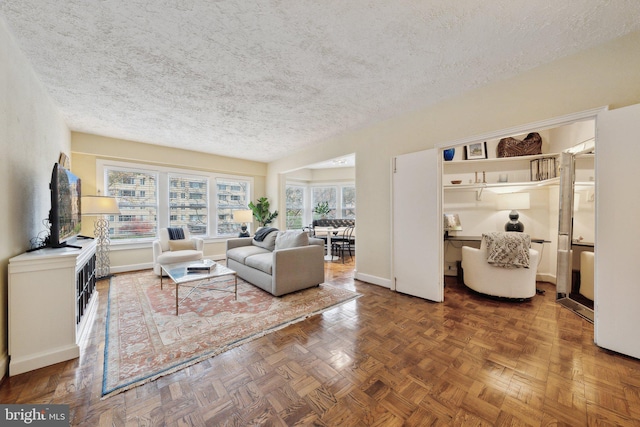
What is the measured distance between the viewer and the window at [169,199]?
184 inches

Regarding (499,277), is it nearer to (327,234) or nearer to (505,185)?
(505,185)

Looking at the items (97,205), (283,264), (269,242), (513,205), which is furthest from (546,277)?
(97,205)

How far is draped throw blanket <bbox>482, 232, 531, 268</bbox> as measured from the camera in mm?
2928

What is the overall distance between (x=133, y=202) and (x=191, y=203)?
1095mm

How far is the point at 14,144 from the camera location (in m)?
1.91

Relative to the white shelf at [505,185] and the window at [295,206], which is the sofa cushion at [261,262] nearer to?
the white shelf at [505,185]

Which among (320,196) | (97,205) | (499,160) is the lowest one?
(97,205)

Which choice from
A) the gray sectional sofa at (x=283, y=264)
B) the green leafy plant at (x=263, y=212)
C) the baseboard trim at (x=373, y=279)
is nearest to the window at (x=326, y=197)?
the green leafy plant at (x=263, y=212)

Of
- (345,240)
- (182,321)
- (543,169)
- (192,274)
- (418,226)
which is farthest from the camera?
(345,240)

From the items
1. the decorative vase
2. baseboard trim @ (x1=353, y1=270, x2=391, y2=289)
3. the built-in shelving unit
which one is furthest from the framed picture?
baseboard trim @ (x1=353, y1=270, x2=391, y2=289)

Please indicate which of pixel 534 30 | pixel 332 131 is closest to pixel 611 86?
pixel 534 30

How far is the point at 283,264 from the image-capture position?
317 cm

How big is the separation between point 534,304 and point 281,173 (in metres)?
5.47

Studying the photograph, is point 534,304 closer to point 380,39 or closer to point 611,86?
point 611,86
